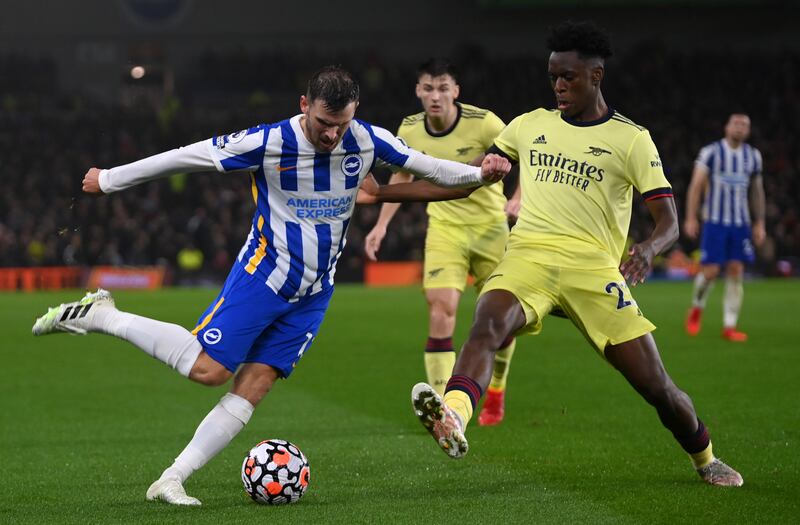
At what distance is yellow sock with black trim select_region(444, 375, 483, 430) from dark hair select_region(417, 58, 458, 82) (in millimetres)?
3317

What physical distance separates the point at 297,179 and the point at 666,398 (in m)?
2.09

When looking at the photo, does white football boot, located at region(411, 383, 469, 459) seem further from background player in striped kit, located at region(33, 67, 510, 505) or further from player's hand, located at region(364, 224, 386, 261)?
player's hand, located at region(364, 224, 386, 261)

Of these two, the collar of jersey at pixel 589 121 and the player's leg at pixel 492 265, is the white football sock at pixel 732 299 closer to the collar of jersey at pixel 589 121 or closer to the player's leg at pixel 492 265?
the player's leg at pixel 492 265

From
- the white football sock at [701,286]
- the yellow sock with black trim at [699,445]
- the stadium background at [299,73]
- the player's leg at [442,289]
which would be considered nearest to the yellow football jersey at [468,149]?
the player's leg at [442,289]

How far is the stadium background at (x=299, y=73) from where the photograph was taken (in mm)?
30594

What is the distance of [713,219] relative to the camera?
13.9m

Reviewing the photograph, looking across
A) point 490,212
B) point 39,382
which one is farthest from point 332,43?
point 490,212

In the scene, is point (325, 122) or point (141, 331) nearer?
point (325, 122)

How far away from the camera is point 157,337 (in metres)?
5.53

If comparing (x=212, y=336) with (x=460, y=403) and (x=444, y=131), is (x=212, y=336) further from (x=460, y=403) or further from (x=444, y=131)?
(x=444, y=131)

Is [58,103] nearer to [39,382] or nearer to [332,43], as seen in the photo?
[332,43]

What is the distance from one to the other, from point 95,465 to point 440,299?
8.40 feet

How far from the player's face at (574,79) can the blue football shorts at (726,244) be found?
8361 millimetres

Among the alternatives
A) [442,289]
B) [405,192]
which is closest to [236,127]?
[442,289]
